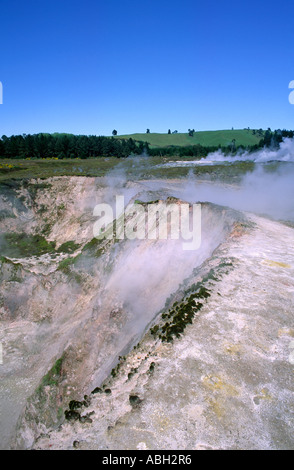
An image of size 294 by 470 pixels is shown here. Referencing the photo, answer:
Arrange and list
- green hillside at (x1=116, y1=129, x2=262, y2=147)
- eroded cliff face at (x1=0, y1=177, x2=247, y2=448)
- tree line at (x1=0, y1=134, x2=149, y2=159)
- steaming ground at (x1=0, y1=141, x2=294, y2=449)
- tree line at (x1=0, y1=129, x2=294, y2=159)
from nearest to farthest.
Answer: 1. steaming ground at (x1=0, y1=141, x2=294, y2=449)
2. eroded cliff face at (x1=0, y1=177, x2=247, y2=448)
3. tree line at (x1=0, y1=129, x2=294, y2=159)
4. tree line at (x1=0, y1=134, x2=149, y2=159)
5. green hillside at (x1=116, y1=129, x2=262, y2=147)

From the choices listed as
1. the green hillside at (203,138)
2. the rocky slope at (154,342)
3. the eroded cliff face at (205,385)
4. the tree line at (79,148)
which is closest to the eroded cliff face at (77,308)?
the rocky slope at (154,342)

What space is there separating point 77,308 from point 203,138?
141555 mm

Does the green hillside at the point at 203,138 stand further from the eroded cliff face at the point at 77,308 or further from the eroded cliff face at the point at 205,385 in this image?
the eroded cliff face at the point at 205,385

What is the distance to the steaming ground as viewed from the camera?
13.8 feet

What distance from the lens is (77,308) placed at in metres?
17.1

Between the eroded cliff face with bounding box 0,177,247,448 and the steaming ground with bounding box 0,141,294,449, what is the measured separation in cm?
7

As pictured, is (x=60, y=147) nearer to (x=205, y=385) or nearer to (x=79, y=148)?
(x=79, y=148)

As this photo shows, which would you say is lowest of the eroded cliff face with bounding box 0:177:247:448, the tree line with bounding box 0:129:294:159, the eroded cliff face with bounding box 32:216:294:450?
the eroded cliff face with bounding box 0:177:247:448

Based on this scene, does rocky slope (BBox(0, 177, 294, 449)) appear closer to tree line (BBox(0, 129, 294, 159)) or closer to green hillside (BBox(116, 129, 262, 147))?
tree line (BBox(0, 129, 294, 159))

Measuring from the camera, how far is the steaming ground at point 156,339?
4.20m

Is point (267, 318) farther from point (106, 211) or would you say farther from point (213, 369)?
point (106, 211)

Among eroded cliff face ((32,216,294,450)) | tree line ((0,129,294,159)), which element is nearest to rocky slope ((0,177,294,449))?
eroded cliff face ((32,216,294,450))

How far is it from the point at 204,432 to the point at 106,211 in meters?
25.6
